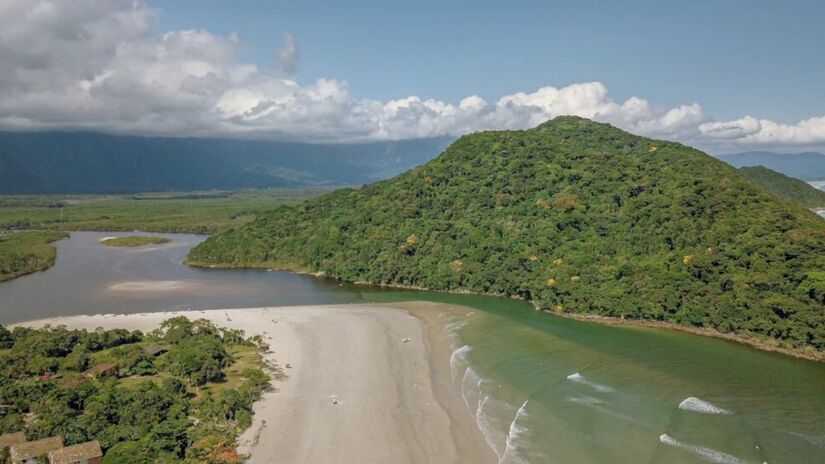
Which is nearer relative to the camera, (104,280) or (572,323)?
(572,323)

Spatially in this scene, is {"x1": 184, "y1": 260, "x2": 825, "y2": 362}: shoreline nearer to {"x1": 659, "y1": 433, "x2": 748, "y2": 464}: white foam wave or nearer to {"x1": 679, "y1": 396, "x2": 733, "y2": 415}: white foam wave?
{"x1": 679, "y1": 396, "x2": 733, "y2": 415}: white foam wave

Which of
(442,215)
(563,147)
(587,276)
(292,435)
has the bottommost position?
(292,435)

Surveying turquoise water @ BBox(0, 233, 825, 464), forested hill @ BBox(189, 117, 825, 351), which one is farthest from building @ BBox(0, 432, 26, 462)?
forested hill @ BBox(189, 117, 825, 351)

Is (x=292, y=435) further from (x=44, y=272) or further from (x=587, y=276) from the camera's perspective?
(x=44, y=272)

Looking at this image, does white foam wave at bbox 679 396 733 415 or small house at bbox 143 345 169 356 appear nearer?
white foam wave at bbox 679 396 733 415

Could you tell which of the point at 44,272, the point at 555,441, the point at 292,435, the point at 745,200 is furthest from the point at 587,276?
the point at 44,272

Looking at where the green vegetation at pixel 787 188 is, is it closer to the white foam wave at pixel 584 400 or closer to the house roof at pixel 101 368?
the white foam wave at pixel 584 400

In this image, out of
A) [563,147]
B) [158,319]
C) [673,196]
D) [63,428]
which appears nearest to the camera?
[63,428]
